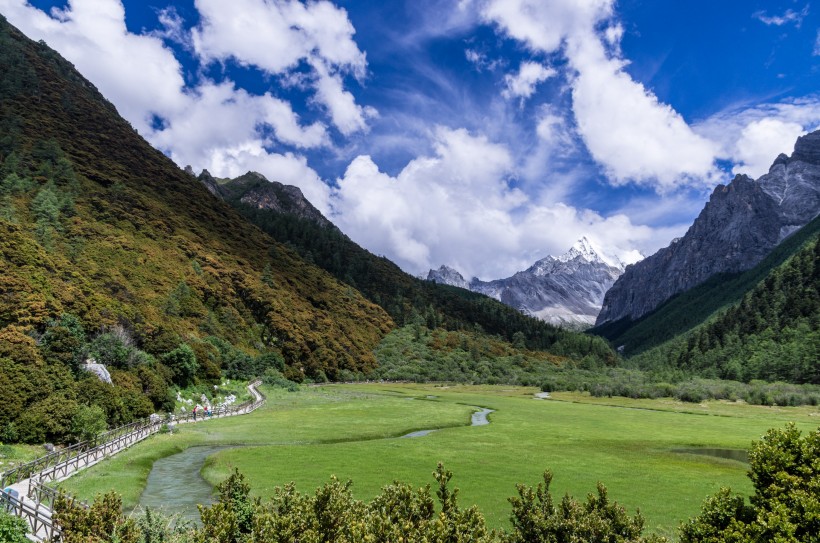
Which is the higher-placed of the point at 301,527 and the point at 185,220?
the point at 185,220

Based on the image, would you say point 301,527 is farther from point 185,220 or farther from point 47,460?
point 185,220

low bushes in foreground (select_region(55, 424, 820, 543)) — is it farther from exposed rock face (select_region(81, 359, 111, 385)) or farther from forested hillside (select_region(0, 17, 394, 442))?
exposed rock face (select_region(81, 359, 111, 385))

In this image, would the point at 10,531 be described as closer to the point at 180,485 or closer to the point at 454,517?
the point at 454,517

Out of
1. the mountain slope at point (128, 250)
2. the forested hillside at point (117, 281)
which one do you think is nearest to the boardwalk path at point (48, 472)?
the forested hillside at point (117, 281)

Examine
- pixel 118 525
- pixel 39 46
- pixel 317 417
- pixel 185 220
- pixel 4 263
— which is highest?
pixel 39 46

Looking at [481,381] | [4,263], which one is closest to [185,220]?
[4,263]

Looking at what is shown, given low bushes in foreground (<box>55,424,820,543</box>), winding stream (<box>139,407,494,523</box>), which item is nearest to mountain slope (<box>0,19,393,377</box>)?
winding stream (<box>139,407,494,523</box>)

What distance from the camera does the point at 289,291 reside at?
6201 inches

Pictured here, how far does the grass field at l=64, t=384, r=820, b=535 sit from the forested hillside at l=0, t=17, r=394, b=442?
11731mm

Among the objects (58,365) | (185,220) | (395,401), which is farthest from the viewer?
(185,220)

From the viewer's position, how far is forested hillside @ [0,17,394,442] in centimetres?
5050

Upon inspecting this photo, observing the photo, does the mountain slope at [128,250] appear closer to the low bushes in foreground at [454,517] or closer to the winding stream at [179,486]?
the winding stream at [179,486]

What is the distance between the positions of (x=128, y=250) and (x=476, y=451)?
88110 millimetres

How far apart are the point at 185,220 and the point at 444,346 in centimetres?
10761
